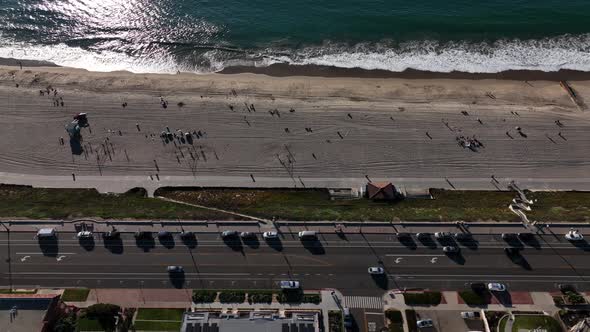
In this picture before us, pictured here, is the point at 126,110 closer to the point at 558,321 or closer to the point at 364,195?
the point at 364,195

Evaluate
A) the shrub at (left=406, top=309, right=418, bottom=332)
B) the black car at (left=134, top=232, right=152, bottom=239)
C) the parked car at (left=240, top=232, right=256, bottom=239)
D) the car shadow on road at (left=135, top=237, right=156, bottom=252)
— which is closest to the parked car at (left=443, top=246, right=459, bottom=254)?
the shrub at (left=406, top=309, right=418, bottom=332)

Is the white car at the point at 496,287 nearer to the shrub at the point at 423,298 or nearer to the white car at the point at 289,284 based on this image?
the shrub at the point at 423,298

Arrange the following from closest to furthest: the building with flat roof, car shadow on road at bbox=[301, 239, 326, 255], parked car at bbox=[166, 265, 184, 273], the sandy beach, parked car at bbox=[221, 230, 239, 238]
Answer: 1. the building with flat roof
2. parked car at bbox=[166, 265, 184, 273]
3. car shadow on road at bbox=[301, 239, 326, 255]
4. parked car at bbox=[221, 230, 239, 238]
5. the sandy beach

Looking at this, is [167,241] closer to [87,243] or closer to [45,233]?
[87,243]

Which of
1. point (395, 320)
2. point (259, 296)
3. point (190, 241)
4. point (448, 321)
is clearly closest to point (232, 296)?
point (259, 296)

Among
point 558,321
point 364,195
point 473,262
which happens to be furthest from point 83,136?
point 558,321

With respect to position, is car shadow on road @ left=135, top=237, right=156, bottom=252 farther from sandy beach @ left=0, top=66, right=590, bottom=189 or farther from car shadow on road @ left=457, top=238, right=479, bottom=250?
car shadow on road @ left=457, top=238, right=479, bottom=250

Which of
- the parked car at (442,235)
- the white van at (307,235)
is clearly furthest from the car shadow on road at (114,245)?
the parked car at (442,235)
